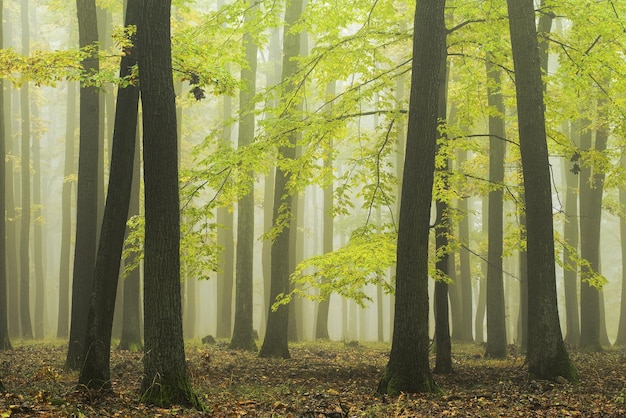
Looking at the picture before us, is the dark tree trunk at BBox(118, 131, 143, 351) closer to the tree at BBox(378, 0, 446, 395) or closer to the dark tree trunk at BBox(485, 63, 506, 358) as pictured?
the tree at BBox(378, 0, 446, 395)

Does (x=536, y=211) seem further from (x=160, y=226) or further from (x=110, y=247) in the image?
(x=110, y=247)

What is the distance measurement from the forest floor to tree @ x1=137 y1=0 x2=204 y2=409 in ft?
1.67

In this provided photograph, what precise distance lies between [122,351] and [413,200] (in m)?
10.6

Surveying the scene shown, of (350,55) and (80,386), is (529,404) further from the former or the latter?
(350,55)

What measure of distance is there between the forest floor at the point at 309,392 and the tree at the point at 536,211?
24.0 inches

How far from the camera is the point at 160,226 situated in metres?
8.59

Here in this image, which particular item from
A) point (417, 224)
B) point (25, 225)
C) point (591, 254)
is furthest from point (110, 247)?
point (25, 225)

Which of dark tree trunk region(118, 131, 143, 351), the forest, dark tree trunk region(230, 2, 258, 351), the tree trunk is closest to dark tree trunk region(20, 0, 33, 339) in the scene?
the forest

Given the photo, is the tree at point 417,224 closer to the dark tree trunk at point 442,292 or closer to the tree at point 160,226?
the dark tree trunk at point 442,292

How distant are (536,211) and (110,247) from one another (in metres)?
7.69

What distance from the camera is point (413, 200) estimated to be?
1051cm

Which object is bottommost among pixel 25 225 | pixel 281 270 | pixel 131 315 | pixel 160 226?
pixel 131 315

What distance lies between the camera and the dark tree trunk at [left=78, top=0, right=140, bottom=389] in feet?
31.6

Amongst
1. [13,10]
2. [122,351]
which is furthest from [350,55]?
[13,10]
